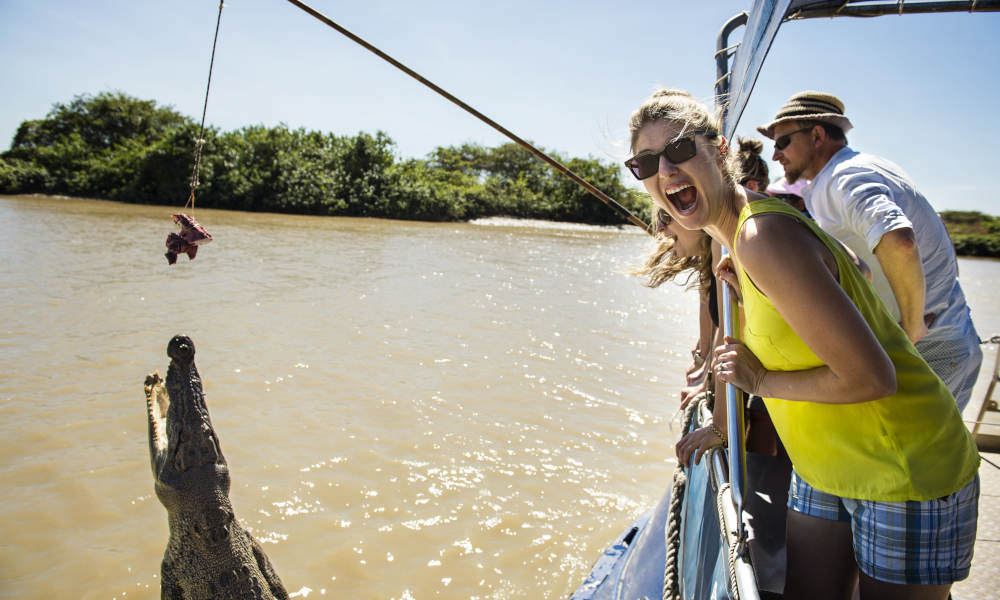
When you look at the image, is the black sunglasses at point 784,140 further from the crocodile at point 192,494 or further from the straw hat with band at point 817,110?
the crocodile at point 192,494

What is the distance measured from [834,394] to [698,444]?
2.40ft

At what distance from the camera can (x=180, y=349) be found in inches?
74.0

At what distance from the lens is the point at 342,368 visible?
247 inches

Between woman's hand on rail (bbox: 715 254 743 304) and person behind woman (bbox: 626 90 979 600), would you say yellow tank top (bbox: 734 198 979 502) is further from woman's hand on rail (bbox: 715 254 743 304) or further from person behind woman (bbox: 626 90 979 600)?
woman's hand on rail (bbox: 715 254 743 304)

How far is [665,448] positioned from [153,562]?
3.80 metres

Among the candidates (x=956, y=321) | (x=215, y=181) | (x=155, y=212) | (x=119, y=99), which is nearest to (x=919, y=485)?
(x=956, y=321)

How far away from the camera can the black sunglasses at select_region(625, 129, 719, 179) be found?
136 centimetres

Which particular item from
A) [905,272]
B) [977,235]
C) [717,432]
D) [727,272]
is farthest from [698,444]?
[977,235]

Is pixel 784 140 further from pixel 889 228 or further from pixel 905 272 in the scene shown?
pixel 905 272

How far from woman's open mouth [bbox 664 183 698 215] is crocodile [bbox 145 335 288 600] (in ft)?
5.17

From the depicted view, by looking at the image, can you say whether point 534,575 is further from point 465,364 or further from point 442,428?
point 465,364

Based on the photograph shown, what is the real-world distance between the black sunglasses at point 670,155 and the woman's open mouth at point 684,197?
0.06 metres

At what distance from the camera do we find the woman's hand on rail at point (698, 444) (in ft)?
5.75

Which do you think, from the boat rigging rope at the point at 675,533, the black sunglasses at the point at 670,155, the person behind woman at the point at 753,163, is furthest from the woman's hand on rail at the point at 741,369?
the person behind woman at the point at 753,163
